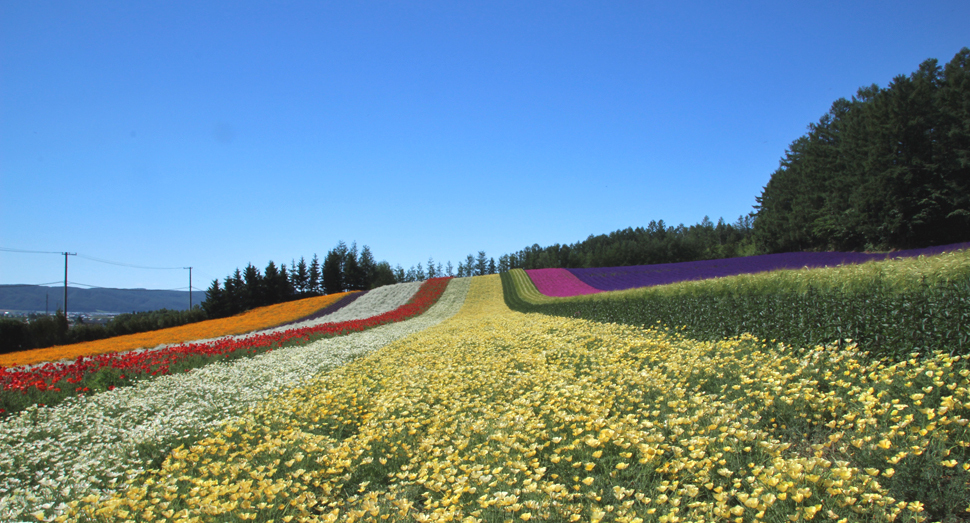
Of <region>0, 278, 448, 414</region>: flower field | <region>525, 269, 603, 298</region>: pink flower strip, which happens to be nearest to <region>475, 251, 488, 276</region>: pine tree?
<region>525, 269, 603, 298</region>: pink flower strip

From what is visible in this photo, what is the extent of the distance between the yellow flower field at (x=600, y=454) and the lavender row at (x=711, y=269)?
669 inches

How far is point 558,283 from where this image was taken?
4119 cm

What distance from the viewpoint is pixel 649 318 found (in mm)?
14789

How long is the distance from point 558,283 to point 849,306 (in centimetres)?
3417

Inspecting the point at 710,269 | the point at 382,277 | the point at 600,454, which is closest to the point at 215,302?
the point at 382,277

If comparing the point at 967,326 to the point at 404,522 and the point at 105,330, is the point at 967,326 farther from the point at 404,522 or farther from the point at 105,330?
the point at 105,330

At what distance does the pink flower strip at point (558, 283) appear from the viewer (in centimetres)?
3282

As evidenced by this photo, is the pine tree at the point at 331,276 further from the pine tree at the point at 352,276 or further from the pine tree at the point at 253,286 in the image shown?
the pine tree at the point at 253,286

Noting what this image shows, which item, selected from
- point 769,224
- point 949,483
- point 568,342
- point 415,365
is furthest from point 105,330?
point 769,224

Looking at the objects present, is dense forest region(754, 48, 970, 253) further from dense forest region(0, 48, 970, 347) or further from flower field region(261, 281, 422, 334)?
flower field region(261, 281, 422, 334)

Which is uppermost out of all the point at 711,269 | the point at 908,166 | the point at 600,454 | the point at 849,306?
the point at 908,166

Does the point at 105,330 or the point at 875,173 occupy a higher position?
the point at 875,173

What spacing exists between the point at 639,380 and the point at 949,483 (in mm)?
3065

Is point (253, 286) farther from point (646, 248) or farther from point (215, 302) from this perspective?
point (646, 248)
